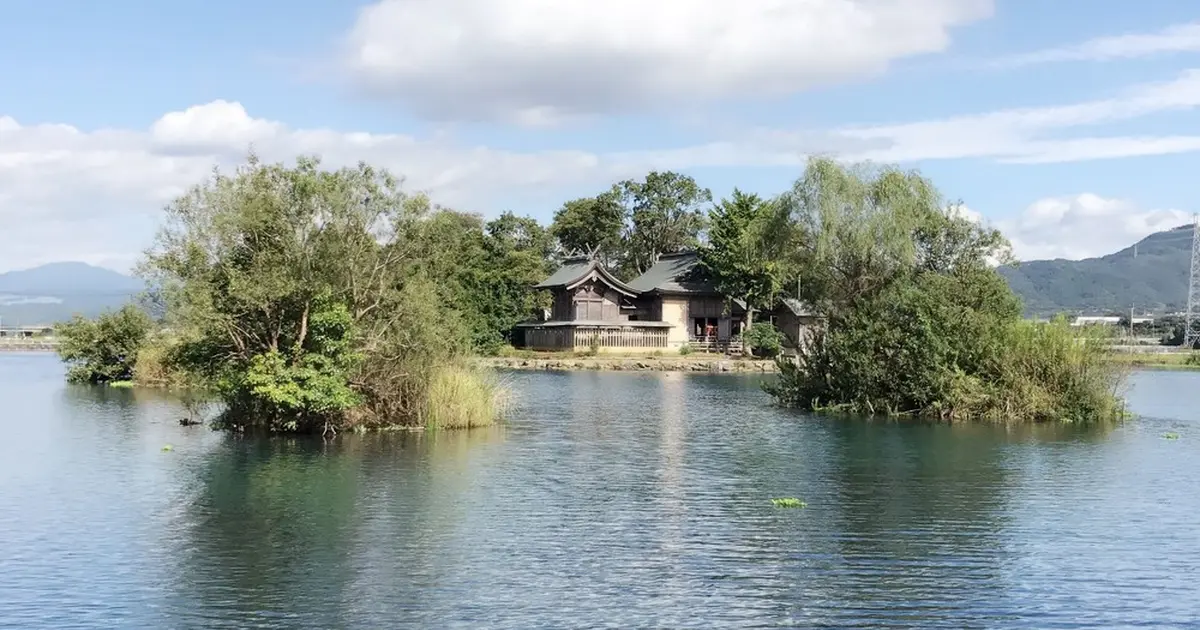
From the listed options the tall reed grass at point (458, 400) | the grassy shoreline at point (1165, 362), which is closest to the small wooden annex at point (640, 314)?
the grassy shoreline at point (1165, 362)

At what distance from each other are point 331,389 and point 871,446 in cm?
1348

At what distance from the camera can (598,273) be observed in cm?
7681

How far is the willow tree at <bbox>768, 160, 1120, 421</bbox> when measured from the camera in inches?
1358

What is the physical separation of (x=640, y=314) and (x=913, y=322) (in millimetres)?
46196

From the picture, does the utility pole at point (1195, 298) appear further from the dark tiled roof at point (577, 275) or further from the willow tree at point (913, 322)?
the willow tree at point (913, 322)

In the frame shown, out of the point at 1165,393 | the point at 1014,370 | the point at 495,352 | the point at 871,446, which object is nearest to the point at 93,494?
the point at 871,446

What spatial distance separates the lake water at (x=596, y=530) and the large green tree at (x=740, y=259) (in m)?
40.3

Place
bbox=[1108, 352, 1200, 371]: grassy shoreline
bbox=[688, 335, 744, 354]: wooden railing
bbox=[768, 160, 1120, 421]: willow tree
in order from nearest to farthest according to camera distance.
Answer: bbox=[768, 160, 1120, 421]: willow tree, bbox=[688, 335, 744, 354]: wooden railing, bbox=[1108, 352, 1200, 371]: grassy shoreline

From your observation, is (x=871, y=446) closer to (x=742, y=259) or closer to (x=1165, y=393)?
(x=1165, y=393)

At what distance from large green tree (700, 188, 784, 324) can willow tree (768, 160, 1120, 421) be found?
29787 mm

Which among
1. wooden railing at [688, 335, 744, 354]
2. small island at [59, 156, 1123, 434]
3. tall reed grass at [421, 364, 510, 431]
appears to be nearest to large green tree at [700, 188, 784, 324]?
wooden railing at [688, 335, 744, 354]

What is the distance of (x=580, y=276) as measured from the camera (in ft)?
249

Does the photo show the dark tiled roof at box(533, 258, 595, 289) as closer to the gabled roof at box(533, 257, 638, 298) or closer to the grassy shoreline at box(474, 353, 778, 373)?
the gabled roof at box(533, 257, 638, 298)

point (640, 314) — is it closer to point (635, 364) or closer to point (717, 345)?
point (717, 345)
